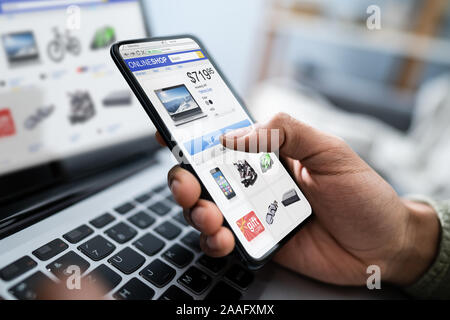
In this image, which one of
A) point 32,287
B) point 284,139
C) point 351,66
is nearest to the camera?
point 32,287

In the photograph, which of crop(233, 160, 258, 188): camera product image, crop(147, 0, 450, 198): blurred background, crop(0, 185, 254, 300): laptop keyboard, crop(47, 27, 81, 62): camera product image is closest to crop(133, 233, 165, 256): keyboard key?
crop(0, 185, 254, 300): laptop keyboard

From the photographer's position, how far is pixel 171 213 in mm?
384

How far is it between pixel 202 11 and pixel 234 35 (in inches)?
7.2

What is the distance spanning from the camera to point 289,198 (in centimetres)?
37

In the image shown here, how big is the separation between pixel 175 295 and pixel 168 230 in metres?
0.08

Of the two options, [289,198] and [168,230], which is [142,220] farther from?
[289,198]

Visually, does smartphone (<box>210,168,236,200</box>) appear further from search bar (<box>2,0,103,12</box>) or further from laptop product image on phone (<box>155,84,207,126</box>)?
search bar (<box>2,0,103,12</box>)

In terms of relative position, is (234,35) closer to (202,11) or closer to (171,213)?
(202,11)

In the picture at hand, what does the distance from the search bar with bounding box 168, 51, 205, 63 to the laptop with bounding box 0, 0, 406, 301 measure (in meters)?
0.04

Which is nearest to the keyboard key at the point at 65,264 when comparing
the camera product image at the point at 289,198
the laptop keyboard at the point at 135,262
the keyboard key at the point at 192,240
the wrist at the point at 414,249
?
the laptop keyboard at the point at 135,262

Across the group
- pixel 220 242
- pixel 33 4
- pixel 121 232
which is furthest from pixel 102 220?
pixel 33 4

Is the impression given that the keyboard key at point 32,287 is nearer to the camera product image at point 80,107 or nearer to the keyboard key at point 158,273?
the keyboard key at point 158,273

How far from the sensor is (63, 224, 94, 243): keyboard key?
30 centimetres
